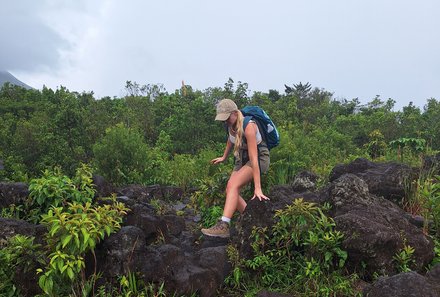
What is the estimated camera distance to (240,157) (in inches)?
190

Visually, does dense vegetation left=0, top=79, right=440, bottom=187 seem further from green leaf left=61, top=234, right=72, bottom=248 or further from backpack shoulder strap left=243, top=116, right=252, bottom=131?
green leaf left=61, top=234, right=72, bottom=248

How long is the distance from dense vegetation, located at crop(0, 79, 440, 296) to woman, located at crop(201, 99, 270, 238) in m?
0.50

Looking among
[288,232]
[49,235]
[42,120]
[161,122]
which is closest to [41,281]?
[49,235]

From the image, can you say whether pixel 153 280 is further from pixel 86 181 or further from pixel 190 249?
pixel 86 181

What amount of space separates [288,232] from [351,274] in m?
0.67

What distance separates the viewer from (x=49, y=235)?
3523mm

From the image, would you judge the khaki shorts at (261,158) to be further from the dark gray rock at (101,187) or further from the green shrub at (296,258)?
the dark gray rock at (101,187)

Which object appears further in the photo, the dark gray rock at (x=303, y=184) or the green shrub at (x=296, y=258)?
the dark gray rock at (x=303, y=184)

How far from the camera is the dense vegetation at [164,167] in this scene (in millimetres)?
3602

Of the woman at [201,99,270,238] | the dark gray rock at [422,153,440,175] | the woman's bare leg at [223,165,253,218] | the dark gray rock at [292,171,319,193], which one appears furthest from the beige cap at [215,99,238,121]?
the dark gray rock at [422,153,440,175]

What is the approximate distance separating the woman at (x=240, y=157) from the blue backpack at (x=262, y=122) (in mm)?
58

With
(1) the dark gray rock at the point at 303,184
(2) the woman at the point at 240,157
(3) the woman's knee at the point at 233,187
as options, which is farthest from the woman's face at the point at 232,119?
(1) the dark gray rock at the point at 303,184

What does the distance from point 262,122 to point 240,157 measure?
18.2 inches

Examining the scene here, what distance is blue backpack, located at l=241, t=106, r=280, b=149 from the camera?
4.67 meters
